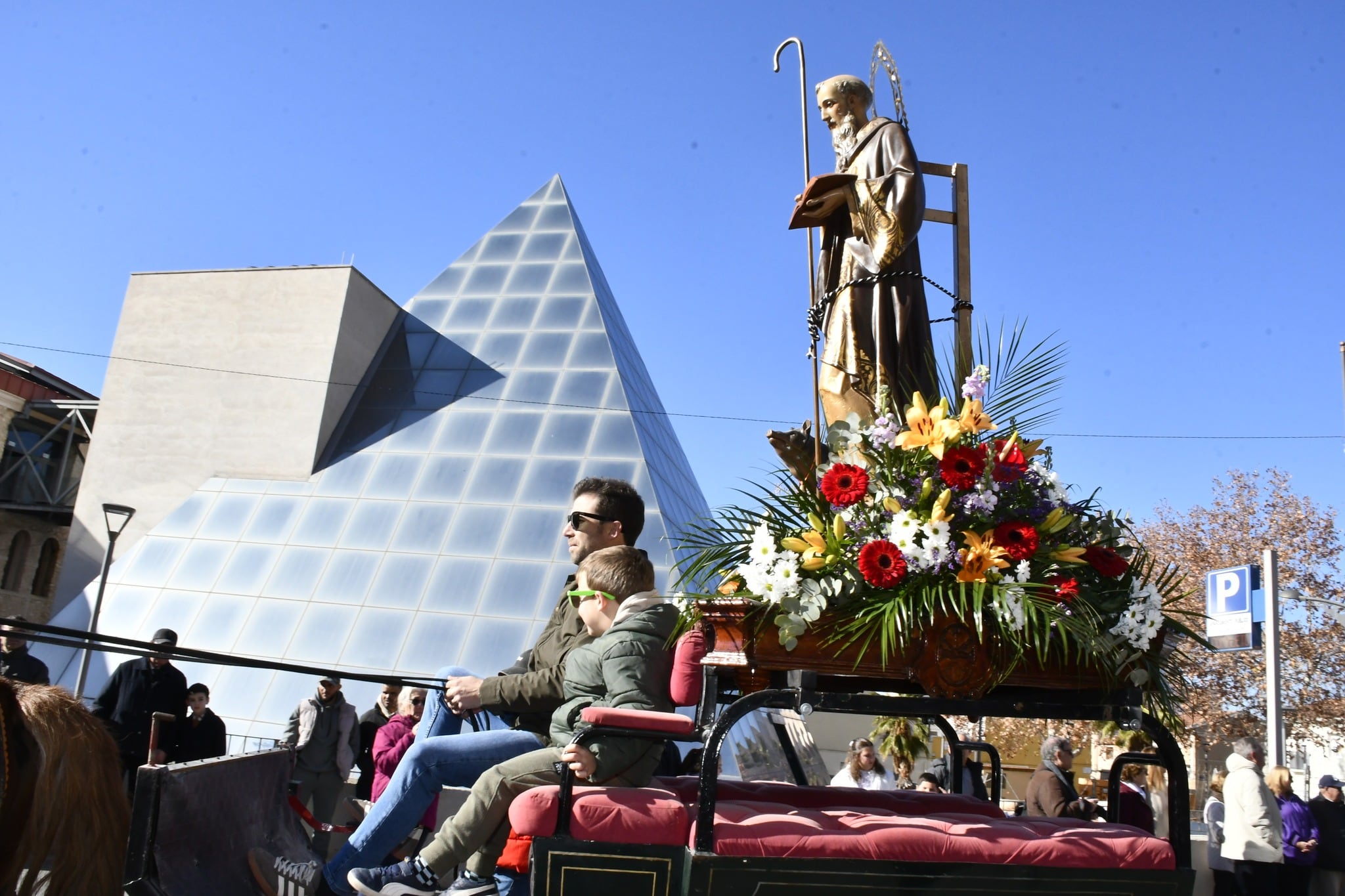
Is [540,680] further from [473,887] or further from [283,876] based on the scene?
[283,876]

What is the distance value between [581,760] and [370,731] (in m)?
5.81

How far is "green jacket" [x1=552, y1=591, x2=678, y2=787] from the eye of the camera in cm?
292

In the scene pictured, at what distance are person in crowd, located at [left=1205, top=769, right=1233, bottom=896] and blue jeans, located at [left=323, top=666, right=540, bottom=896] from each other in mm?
6676

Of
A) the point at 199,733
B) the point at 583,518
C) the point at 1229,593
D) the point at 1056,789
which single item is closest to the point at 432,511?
the point at 199,733

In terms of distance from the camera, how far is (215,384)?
67.3ft

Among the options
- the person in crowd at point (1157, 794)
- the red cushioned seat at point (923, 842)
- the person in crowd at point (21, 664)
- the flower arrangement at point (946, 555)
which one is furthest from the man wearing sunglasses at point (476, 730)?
the person in crowd at point (1157, 794)

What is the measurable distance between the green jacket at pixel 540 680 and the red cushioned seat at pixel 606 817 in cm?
80

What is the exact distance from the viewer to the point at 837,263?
4.73 meters

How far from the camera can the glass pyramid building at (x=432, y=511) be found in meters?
15.2

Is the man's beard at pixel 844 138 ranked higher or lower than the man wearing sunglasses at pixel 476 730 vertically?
higher

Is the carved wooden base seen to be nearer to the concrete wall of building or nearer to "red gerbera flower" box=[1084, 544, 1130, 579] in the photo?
"red gerbera flower" box=[1084, 544, 1130, 579]

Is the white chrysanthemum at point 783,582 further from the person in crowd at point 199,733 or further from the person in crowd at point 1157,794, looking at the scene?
the person in crowd at point 1157,794

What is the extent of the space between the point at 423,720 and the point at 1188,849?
2.55m

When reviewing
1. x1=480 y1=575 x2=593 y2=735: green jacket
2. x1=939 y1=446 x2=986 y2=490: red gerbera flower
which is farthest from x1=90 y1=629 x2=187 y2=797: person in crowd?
x1=939 y1=446 x2=986 y2=490: red gerbera flower
